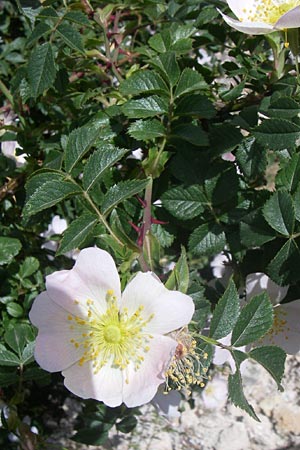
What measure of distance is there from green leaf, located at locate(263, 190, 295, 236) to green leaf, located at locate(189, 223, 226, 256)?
0.18 metres

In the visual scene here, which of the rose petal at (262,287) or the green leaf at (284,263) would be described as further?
the rose petal at (262,287)

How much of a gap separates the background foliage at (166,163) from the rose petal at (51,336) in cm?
10

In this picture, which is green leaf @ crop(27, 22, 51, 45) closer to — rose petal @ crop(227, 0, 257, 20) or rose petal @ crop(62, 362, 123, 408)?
rose petal @ crop(227, 0, 257, 20)

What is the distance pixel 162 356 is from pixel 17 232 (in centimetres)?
80

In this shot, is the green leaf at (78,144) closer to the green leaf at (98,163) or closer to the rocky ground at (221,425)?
the green leaf at (98,163)

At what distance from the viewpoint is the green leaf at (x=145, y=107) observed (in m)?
1.14

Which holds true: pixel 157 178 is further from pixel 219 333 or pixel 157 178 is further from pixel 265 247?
pixel 219 333

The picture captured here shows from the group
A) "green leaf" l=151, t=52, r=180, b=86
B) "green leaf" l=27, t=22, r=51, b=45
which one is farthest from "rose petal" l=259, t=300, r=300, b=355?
"green leaf" l=27, t=22, r=51, b=45

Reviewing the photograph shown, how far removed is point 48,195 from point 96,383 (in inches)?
12.2

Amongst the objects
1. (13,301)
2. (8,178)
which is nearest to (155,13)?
(8,178)

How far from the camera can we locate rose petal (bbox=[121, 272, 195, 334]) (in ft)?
2.94

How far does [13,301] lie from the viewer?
63.6 inches

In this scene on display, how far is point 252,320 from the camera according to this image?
1.03 metres

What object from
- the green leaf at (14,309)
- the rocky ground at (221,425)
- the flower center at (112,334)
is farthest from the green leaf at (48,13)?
the rocky ground at (221,425)
